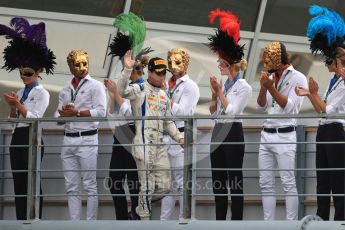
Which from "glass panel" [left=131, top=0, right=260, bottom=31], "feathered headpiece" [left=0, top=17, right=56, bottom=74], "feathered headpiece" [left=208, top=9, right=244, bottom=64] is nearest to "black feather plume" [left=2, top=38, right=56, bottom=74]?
"feathered headpiece" [left=0, top=17, right=56, bottom=74]

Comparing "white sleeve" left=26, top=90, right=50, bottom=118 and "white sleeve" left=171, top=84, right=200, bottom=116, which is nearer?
"white sleeve" left=171, top=84, right=200, bottom=116

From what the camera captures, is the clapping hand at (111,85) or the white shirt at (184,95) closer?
the clapping hand at (111,85)

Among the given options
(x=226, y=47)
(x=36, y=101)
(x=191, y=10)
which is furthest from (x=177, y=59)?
(x=191, y=10)

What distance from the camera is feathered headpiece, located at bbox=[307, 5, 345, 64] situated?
29.3ft

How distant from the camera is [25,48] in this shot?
402 inches

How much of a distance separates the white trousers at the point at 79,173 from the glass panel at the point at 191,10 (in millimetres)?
3753

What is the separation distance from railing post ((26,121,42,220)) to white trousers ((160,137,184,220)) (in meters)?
1.04

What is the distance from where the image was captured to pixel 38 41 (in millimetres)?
10273

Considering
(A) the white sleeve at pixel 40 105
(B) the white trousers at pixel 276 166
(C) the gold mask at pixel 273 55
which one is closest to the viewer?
(B) the white trousers at pixel 276 166

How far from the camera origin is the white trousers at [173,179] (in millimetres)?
9617

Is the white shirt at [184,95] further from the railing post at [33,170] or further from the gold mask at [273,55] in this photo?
the railing post at [33,170]

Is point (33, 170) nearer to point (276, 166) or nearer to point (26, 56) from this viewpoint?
point (26, 56)

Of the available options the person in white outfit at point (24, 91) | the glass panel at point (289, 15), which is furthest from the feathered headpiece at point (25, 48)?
the glass panel at point (289, 15)

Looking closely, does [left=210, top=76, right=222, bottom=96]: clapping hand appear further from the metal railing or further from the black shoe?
the black shoe
